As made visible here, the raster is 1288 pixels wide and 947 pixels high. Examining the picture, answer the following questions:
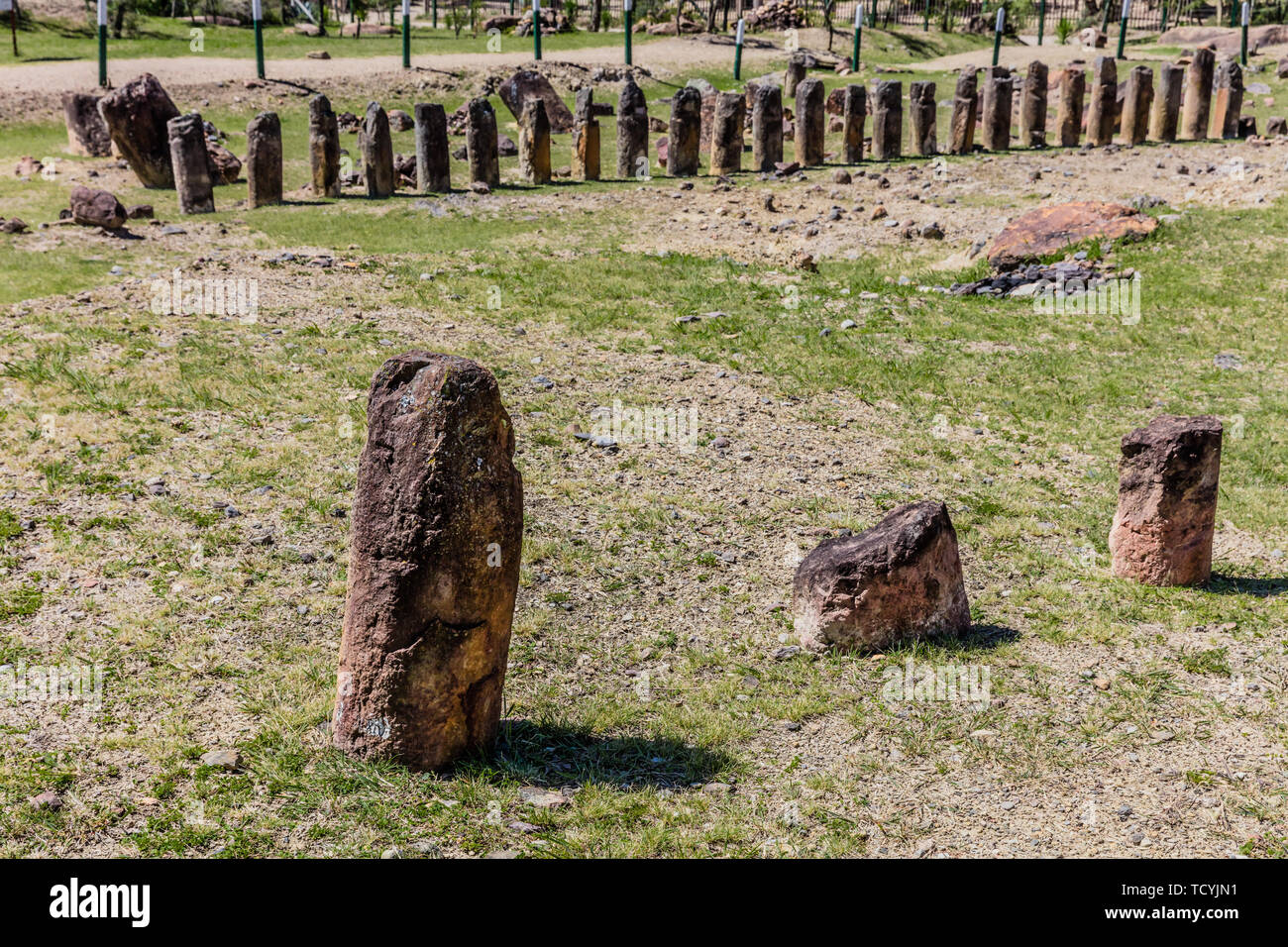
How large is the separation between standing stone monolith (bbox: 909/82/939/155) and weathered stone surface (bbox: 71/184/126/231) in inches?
624

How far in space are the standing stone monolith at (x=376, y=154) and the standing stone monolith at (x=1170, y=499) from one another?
15598 mm

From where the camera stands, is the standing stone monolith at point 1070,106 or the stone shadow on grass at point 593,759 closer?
the stone shadow on grass at point 593,759

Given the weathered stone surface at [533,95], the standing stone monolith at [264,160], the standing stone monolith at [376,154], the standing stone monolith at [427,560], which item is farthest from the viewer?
the weathered stone surface at [533,95]

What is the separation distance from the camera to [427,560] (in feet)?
20.6

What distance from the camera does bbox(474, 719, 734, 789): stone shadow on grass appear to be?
6.89 m

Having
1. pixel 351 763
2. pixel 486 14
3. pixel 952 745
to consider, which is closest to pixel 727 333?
pixel 952 745

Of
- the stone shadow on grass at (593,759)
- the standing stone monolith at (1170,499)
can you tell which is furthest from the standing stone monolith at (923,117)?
the stone shadow on grass at (593,759)

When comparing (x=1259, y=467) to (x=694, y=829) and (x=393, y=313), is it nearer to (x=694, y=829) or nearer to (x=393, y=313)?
(x=694, y=829)

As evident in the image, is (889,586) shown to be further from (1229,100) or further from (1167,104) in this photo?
(1229,100)

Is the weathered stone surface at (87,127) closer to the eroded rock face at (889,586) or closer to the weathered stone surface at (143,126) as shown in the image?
the weathered stone surface at (143,126)

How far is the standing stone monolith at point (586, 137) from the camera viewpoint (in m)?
24.0

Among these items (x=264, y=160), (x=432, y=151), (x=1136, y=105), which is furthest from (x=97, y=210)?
(x=1136, y=105)

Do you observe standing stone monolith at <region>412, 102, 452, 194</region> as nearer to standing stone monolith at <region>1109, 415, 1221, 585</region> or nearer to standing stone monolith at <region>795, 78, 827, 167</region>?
standing stone monolith at <region>795, 78, 827, 167</region>

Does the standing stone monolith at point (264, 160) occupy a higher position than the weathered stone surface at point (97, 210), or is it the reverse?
the standing stone monolith at point (264, 160)
